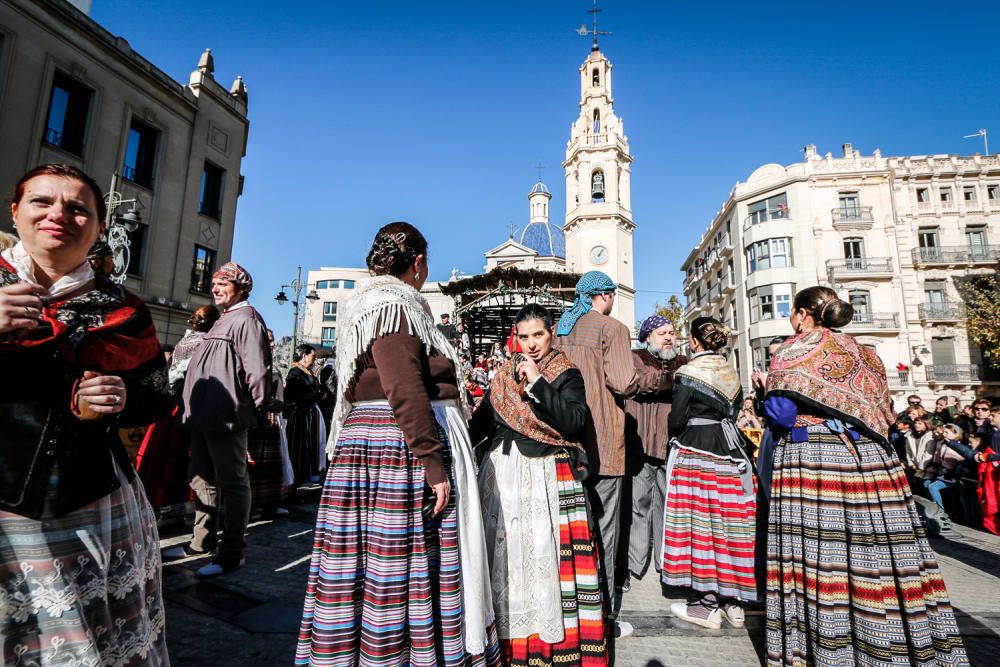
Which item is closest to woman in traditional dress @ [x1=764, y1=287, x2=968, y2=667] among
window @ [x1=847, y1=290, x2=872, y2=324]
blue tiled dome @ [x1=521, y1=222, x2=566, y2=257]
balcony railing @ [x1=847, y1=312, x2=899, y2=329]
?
balcony railing @ [x1=847, y1=312, x2=899, y2=329]

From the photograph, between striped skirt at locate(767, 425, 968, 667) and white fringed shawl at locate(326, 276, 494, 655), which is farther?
striped skirt at locate(767, 425, 968, 667)

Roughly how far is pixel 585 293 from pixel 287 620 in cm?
306

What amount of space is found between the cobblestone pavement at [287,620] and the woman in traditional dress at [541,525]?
0.50 meters

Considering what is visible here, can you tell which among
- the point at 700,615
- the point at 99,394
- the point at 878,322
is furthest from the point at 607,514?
the point at 878,322

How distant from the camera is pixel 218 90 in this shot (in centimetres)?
1922

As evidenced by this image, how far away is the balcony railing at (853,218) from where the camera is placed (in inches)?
1139

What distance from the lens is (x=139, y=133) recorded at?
1645cm

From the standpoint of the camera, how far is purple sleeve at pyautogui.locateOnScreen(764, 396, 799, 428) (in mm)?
2689

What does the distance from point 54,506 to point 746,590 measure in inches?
140

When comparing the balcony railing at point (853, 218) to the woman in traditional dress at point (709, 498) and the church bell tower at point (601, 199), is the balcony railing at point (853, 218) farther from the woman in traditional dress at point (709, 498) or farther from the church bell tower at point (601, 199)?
the woman in traditional dress at point (709, 498)

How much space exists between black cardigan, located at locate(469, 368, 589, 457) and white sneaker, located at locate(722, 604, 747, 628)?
173cm

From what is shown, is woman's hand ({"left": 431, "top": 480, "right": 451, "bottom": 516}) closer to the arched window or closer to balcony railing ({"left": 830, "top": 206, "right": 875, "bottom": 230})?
balcony railing ({"left": 830, "top": 206, "right": 875, "bottom": 230})

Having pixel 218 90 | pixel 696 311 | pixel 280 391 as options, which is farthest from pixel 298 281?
pixel 696 311

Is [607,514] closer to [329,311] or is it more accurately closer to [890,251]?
[890,251]
